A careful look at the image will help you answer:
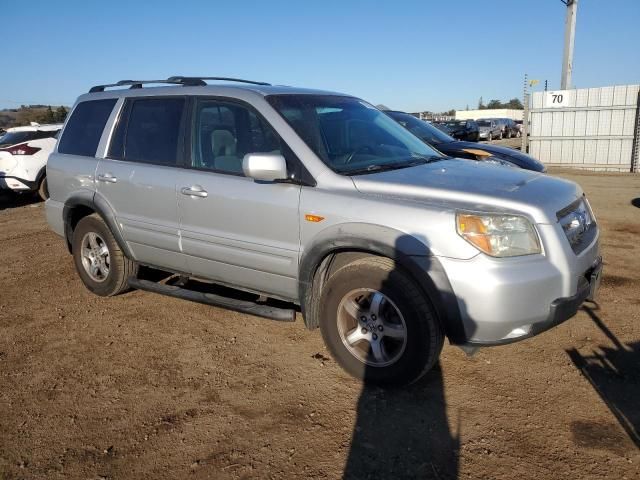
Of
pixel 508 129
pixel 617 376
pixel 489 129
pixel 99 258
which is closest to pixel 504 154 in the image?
pixel 617 376

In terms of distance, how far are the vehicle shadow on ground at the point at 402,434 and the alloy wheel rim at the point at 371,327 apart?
95mm

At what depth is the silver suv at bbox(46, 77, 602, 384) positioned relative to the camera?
118 inches

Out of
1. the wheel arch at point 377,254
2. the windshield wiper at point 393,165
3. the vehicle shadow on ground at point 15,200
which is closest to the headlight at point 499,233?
the wheel arch at point 377,254

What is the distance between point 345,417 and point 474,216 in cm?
138

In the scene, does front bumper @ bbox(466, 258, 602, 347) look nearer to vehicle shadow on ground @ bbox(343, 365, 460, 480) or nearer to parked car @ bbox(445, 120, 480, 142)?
vehicle shadow on ground @ bbox(343, 365, 460, 480)

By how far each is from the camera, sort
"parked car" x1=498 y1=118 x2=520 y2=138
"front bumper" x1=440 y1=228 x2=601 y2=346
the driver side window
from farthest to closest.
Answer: "parked car" x1=498 y1=118 x2=520 y2=138 < the driver side window < "front bumper" x1=440 y1=228 x2=601 y2=346

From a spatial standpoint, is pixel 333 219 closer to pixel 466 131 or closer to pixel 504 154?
pixel 504 154

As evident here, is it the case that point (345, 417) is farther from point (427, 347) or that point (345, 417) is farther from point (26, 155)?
point (26, 155)

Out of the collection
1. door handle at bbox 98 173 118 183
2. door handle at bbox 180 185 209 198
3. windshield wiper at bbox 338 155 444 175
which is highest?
windshield wiper at bbox 338 155 444 175

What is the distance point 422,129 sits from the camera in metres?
9.08

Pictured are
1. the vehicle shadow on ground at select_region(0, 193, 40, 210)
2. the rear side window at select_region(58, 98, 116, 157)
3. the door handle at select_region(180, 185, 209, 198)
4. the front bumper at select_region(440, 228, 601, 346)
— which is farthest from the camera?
the vehicle shadow on ground at select_region(0, 193, 40, 210)

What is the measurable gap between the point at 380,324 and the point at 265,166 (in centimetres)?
124

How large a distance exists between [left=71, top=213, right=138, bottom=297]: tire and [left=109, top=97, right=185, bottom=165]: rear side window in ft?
2.54

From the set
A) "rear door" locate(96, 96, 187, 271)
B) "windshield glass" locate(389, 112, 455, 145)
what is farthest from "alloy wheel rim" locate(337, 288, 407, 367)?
"windshield glass" locate(389, 112, 455, 145)
